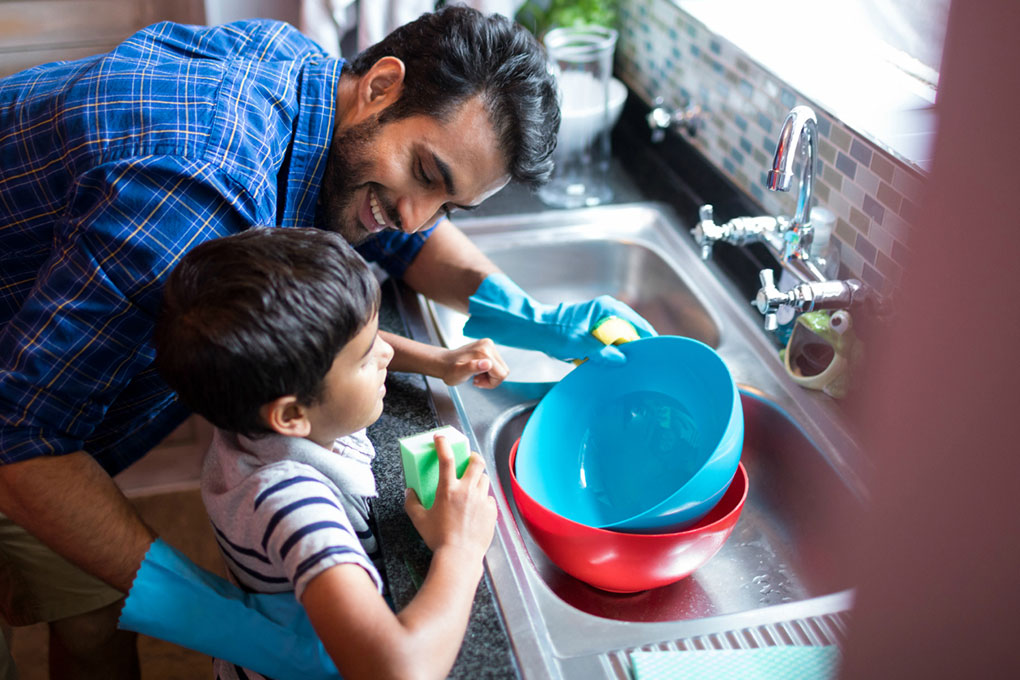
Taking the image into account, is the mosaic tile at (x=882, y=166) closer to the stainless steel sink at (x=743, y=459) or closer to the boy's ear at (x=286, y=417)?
the stainless steel sink at (x=743, y=459)

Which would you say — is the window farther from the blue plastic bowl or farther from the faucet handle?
the blue plastic bowl

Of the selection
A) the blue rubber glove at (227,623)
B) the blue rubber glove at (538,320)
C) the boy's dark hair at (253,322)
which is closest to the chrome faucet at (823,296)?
the blue rubber glove at (538,320)

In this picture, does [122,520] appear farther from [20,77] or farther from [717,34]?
[717,34]

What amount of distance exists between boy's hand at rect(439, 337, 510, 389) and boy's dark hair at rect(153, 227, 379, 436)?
1.16 feet

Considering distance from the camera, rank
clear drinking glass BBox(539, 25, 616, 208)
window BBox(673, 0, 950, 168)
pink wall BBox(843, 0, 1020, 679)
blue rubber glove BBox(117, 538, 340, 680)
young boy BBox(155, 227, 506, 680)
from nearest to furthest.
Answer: pink wall BBox(843, 0, 1020, 679) → young boy BBox(155, 227, 506, 680) → blue rubber glove BBox(117, 538, 340, 680) → window BBox(673, 0, 950, 168) → clear drinking glass BBox(539, 25, 616, 208)

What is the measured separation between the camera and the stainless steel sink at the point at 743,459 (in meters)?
0.83

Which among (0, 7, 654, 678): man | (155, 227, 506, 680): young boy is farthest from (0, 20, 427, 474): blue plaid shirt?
(155, 227, 506, 680): young boy

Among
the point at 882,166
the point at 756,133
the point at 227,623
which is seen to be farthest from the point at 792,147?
the point at 227,623

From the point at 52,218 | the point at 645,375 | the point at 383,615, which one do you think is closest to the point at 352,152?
the point at 52,218

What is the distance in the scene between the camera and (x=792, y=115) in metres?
1.04

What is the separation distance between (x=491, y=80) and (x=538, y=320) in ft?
1.19

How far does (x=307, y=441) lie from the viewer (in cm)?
83

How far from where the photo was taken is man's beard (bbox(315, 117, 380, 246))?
42.9 inches

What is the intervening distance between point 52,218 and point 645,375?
0.77 meters
